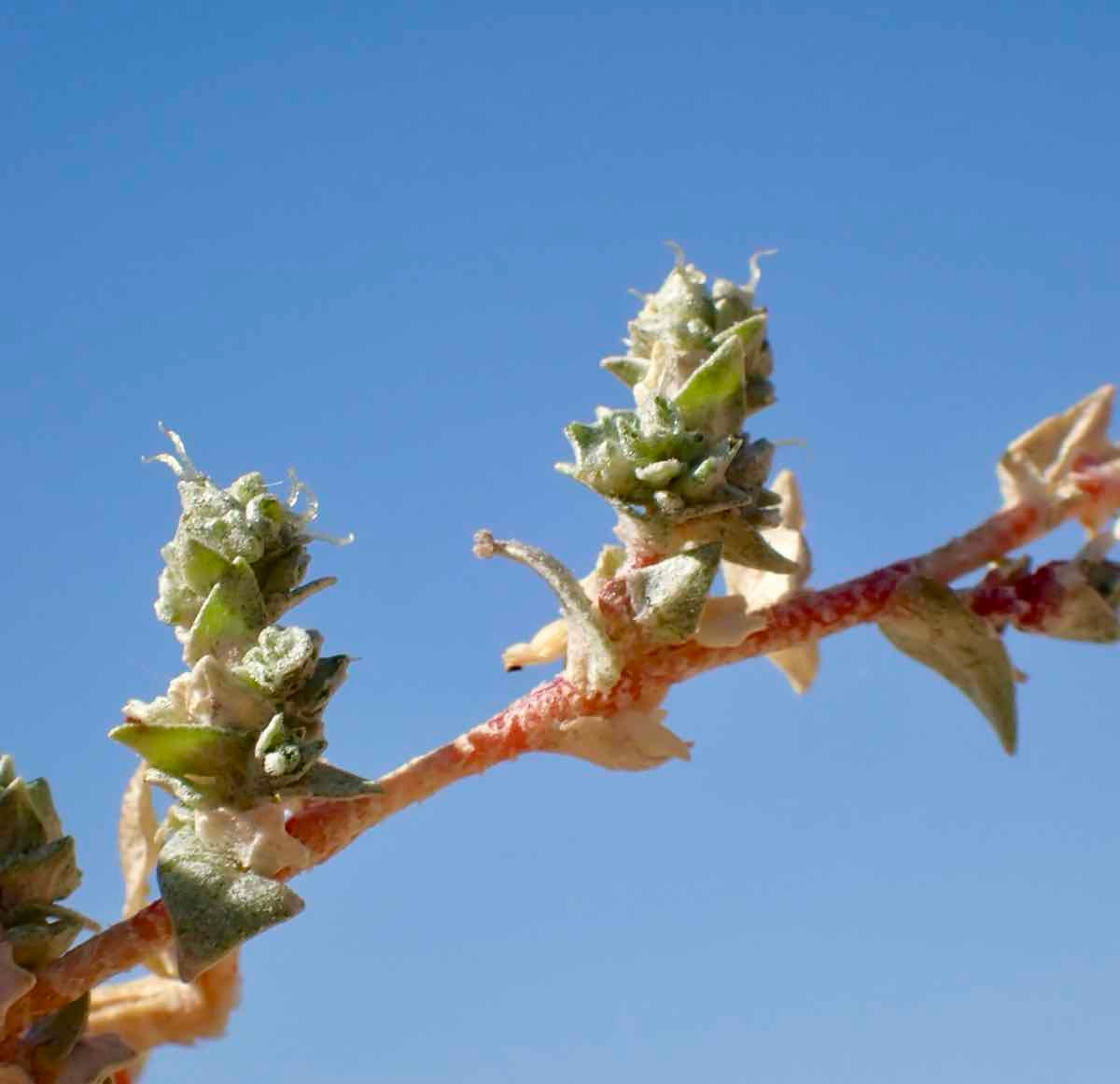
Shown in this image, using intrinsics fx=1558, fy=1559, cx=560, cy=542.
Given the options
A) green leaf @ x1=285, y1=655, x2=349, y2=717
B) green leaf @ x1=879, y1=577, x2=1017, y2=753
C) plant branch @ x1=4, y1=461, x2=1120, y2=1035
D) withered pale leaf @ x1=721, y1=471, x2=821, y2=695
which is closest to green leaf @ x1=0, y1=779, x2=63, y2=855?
plant branch @ x1=4, y1=461, x2=1120, y2=1035

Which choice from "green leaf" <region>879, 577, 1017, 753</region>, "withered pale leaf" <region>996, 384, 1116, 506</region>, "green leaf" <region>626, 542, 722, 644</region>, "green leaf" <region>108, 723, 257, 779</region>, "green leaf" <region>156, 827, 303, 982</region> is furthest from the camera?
"withered pale leaf" <region>996, 384, 1116, 506</region>

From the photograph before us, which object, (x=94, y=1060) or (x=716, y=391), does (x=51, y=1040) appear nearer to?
(x=94, y=1060)

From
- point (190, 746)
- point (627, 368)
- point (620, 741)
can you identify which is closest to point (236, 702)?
point (190, 746)

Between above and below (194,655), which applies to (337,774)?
below

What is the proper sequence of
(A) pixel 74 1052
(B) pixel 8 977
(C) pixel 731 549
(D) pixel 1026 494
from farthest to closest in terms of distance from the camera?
(D) pixel 1026 494 < (C) pixel 731 549 < (A) pixel 74 1052 < (B) pixel 8 977

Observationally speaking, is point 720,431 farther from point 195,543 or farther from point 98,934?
point 98,934

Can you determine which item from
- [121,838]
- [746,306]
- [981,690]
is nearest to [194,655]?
[121,838]

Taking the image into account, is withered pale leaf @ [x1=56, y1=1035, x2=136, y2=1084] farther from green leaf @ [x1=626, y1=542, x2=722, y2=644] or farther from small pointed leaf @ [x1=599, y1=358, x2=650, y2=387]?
small pointed leaf @ [x1=599, y1=358, x2=650, y2=387]
